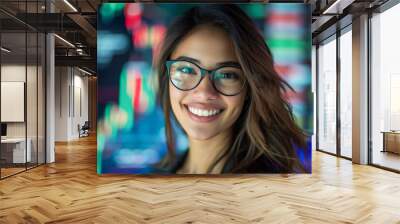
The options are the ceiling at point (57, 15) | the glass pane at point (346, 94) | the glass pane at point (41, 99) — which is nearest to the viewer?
the ceiling at point (57, 15)

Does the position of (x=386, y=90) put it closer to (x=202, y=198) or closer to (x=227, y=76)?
(x=227, y=76)

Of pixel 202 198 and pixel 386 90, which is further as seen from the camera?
pixel 386 90

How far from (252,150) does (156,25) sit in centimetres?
277

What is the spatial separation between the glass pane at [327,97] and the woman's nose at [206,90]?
5042 mm

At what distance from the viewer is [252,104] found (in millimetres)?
6266

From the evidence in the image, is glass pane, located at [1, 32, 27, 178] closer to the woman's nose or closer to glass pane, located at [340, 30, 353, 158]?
the woman's nose

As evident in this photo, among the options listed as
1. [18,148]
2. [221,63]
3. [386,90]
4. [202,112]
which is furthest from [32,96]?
[386,90]

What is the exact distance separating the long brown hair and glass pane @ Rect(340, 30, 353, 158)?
312 cm

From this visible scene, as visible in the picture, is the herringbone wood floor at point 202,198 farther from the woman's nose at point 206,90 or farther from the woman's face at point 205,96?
the woman's nose at point 206,90

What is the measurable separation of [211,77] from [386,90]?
3.83 meters

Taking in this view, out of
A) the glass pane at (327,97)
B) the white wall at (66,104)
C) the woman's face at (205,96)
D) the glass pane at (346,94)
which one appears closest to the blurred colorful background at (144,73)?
the woman's face at (205,96)

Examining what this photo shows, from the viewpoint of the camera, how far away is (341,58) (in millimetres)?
9375

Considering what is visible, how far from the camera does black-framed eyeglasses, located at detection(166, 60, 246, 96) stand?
621 cm

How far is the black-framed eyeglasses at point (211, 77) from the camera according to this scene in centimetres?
621
